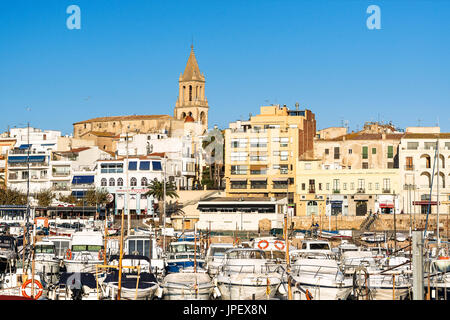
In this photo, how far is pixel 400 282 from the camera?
22047 millimetres

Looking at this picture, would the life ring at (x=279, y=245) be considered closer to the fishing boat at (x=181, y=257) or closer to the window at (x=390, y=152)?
the fishing boat at (x=181, y=257)

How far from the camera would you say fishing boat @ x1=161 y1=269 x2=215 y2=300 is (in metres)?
20.5

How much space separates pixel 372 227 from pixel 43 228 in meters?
23.3

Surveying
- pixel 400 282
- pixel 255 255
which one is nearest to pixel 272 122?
pixel 255 255

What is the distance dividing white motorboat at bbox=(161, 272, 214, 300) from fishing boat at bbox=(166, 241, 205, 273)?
324cm

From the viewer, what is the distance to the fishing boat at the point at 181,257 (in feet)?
89.5

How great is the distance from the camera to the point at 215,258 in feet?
95.1

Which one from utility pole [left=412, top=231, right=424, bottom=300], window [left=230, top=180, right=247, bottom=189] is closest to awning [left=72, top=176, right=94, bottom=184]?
window [left=230, top=180, right=247, bottom=189]

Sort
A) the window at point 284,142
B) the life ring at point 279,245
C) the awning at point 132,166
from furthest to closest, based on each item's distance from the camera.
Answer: the awning at point 132,166
the window at point 284,142
the life ring at point 279,245

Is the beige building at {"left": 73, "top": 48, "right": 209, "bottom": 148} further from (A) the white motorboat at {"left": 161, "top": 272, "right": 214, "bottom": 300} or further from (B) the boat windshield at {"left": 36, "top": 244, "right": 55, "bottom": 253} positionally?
(A) the white motorboat at {"left": 161, "top": 272, "right": 214, "bottom": 300}

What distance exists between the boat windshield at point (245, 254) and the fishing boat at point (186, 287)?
20.4 ft

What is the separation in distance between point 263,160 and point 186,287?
4356cm

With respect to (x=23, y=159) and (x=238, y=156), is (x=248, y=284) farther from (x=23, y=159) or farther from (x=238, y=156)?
(x=23, y=159)

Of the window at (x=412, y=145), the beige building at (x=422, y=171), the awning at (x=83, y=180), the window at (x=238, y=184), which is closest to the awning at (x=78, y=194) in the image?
the awning at (x=83, y=180)
